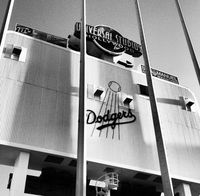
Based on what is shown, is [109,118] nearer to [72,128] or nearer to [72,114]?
[72,114]

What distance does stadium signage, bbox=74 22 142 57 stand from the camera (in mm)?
17373

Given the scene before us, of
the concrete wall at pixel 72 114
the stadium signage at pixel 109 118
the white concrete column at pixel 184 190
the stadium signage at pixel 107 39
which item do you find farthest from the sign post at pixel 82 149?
the white concrete column at pixel 184 190

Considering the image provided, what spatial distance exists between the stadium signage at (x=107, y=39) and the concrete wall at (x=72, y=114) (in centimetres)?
272

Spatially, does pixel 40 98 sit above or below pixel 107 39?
below

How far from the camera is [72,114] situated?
1237 centimetres

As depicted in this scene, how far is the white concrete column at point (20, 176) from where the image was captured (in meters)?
9.99

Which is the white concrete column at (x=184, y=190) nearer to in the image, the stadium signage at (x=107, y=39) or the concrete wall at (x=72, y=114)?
the concrete wall at (x=72, y=114)

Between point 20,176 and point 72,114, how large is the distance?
3.47 m

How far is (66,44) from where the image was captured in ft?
63.9

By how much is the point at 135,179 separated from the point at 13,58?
322 inches

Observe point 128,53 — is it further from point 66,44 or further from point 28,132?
point 28,132

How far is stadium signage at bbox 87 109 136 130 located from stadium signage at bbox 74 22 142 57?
5.40 m

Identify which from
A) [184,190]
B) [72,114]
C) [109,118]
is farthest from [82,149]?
[184,190]

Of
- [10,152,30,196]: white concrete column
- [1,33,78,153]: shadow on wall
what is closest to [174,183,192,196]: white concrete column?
[1,33,78,153]: shadow on wall
